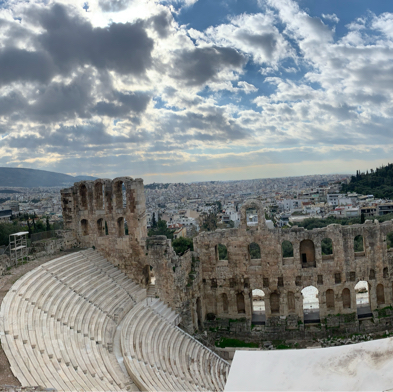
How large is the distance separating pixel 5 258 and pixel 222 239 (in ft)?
44.0

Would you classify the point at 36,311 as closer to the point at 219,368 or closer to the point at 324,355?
the point at 219,368

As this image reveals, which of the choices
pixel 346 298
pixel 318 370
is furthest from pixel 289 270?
pixel 318 370

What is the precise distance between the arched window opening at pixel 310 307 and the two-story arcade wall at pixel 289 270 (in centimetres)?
57

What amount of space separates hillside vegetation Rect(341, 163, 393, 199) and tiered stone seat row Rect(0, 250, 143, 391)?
78032 mm

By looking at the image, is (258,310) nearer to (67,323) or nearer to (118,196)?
(118,196)

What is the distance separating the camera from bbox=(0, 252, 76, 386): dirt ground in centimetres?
1050

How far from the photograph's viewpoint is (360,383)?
341 inches

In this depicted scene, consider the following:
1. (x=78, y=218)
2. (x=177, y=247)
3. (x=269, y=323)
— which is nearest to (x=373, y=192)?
(x=177, y=247)

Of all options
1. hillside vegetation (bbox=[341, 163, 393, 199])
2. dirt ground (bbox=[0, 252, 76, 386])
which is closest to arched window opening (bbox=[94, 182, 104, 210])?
dirt ground (bbox=[0, 252, 76, 386])

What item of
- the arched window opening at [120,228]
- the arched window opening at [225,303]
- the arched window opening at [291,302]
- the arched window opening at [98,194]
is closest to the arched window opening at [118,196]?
the arched window opening at [120,228]

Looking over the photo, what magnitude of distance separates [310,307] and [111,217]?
16.5 m

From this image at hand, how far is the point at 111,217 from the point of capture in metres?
24.7

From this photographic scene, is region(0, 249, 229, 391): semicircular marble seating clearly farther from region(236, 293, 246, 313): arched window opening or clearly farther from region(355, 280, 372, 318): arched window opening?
region(355, 280, 372, 318): arched window opening

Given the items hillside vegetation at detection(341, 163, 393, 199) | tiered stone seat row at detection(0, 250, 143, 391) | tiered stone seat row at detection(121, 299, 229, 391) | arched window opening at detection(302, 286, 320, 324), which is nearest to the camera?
tiered stone seat row at detection(0, 250, 143, 391)
